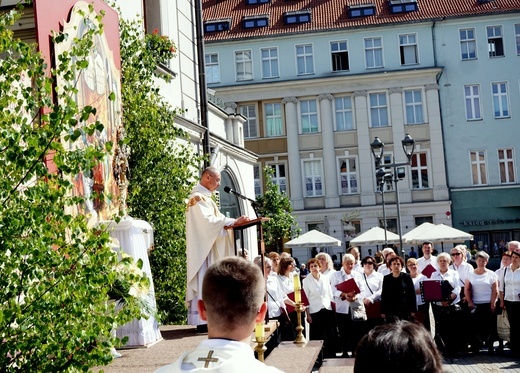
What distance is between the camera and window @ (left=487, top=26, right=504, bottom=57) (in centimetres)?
4916

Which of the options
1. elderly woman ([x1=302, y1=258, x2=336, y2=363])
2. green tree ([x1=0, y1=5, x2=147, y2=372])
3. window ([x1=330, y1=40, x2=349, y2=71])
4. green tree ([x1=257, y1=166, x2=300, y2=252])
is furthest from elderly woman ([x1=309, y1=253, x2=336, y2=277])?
window ([x1=330, y1=40, x2=349, y2=71])

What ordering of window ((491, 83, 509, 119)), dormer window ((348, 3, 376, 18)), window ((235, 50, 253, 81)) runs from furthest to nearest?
dormer window ((348, 3, 376, 18)) < window ((235, 50, 253, 81)) < window ((491, 83, 509, 119))

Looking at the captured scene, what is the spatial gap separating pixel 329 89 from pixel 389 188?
637 centimetres

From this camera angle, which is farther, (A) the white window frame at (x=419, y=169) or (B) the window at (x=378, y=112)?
(B) the window at (x=378, y=112)

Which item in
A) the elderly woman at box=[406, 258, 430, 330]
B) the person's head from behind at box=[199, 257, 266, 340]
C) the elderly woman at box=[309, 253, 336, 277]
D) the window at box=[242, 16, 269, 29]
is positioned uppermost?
the window at box=[242, 16, 269, 29]

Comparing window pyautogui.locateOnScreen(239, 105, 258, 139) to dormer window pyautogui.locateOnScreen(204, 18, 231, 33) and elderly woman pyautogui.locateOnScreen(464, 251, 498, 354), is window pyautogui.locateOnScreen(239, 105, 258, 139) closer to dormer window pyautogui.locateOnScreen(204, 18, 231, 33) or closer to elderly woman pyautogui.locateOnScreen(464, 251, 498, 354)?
dormer window pyautogui.locateOnScreen(204, 18, 231, 33)

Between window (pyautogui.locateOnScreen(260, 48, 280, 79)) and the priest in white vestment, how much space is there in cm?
3898

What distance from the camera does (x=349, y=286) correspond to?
1500 centimetres

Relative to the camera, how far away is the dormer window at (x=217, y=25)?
51.3 meters

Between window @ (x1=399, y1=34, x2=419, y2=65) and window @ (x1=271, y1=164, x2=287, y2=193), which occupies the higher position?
window @ (x1=399, y1=34, x2=419, y2=65)

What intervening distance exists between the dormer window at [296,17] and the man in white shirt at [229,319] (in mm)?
48067

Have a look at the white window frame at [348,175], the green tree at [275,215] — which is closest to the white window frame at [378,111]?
the white window frame at [348,175]

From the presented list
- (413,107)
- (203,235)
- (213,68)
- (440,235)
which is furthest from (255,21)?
(203,235)

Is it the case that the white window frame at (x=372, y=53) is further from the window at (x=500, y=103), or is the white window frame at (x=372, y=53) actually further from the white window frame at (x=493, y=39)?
the window at (x=500, y=103)
